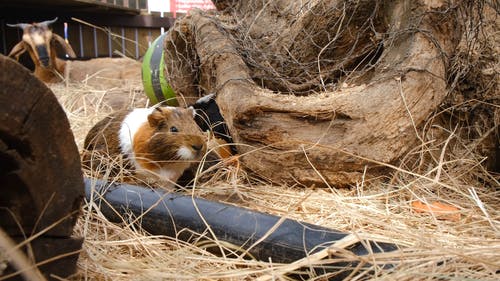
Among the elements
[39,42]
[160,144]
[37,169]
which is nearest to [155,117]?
[160,144]

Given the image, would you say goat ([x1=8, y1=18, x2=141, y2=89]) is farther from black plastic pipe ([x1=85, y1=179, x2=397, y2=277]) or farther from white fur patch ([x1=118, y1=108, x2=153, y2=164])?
black plastic pipe ([x1=85, y1=179, x2=397, y2=277])

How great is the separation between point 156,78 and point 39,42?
331 centimetres

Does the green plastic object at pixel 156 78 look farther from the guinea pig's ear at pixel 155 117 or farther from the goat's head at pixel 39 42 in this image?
the goat's head at pixel 39 42

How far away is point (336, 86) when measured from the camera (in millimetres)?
3133

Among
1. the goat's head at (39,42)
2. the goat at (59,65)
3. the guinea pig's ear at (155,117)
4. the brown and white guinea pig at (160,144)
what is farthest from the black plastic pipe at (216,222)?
the goat's head at (39,42)

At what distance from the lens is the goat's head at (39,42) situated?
21.9 ft

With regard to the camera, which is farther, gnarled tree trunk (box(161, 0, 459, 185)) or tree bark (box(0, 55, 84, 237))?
gnarled tree trunk (box(161, 0, 459, 185))

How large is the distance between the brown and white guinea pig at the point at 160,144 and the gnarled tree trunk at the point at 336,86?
298 mm

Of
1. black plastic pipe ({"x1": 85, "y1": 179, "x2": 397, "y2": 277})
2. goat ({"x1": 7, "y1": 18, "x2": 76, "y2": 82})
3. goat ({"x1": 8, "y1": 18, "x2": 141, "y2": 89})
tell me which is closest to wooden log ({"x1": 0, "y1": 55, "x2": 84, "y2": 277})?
black plastic pipe ({"x1": 85, "y1": 179, "x2": 397, "y2": 277})

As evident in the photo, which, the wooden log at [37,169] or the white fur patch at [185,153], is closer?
the wooden log at [37,169]

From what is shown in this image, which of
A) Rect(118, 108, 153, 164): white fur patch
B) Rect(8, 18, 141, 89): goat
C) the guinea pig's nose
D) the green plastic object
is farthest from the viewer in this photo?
Rect(8, 18, 141, 89): goat

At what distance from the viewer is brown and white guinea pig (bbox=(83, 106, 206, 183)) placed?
8.32 feet

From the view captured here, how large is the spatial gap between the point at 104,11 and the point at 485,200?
7901 mm

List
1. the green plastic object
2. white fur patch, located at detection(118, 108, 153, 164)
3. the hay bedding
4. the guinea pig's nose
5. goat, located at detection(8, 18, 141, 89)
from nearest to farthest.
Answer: the hay bedding → the guinea pig's nose → white fur patch, located at detection(118, 108, 153, 164) → the green plastic object → goat, located at detection(8, 18, 141, 89)
